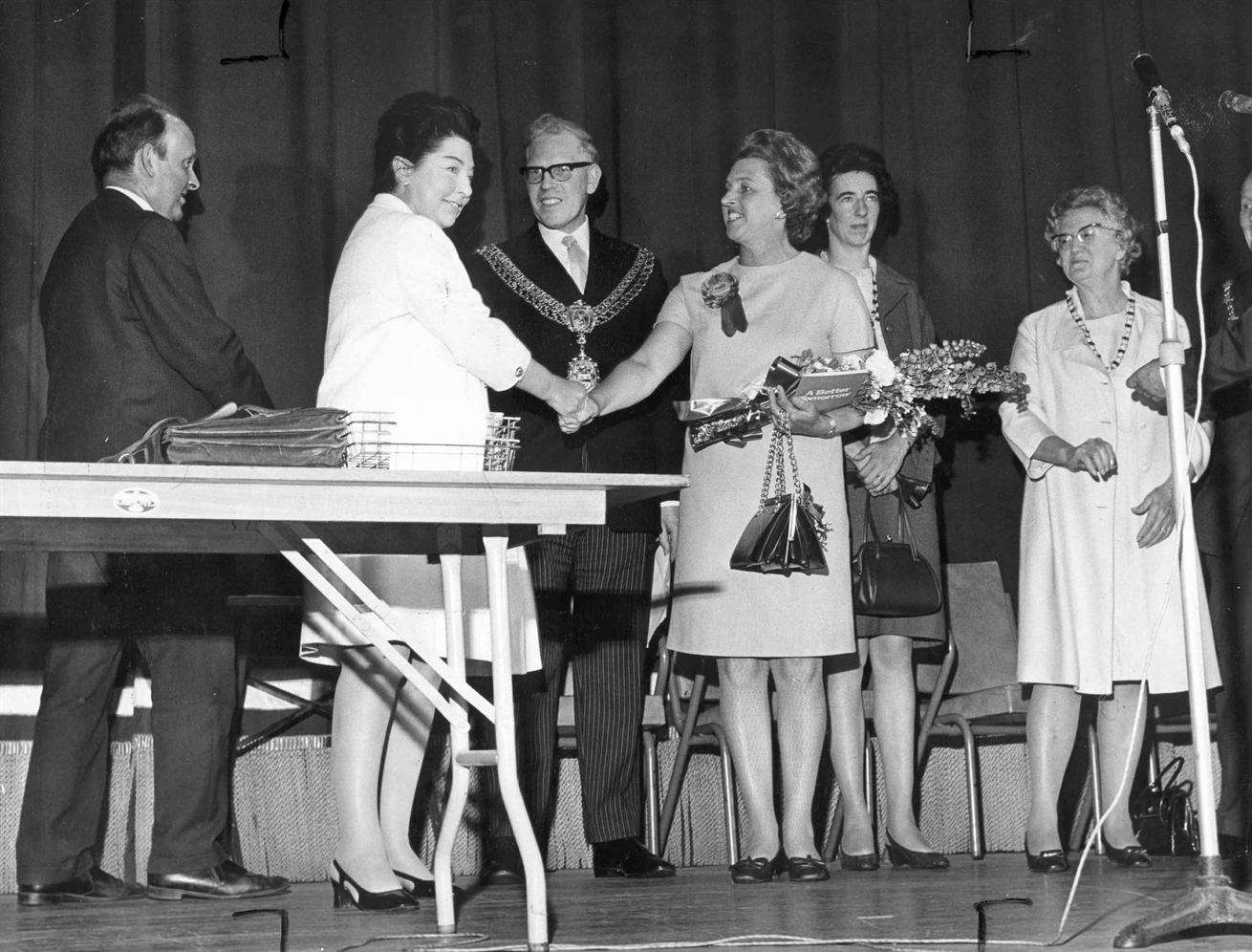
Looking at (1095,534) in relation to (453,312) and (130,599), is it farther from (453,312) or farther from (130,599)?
(130,599)

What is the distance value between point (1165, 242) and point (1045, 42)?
2.60 metres

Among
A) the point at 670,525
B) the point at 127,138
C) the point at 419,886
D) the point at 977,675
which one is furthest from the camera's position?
the point at 977,675

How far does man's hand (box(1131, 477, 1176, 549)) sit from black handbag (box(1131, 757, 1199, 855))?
0.77 m

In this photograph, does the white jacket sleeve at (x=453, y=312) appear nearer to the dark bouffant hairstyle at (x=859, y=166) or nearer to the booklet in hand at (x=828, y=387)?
the booklet in hand at (x=828, y=387)

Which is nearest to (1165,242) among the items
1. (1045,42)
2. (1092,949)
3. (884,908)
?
(1092,949)

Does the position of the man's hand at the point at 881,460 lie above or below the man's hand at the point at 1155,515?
above

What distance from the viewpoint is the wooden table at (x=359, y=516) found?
212cm

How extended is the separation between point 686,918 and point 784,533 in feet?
3.10

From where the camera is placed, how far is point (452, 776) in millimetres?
2652

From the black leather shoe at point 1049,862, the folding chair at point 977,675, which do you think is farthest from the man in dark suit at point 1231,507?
the folding chair at point 977,675

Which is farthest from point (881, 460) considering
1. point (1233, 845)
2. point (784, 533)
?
point (1233, 845)

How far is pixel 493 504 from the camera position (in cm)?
232

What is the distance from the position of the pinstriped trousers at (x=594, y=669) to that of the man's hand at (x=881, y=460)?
1.93 ft

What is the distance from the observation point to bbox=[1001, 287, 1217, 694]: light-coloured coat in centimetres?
376
